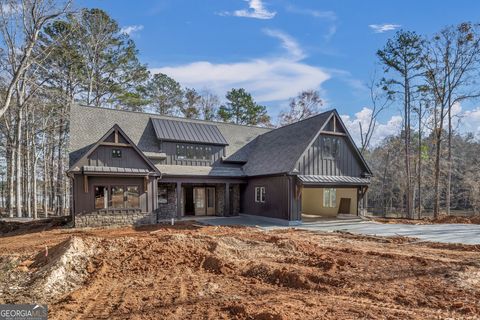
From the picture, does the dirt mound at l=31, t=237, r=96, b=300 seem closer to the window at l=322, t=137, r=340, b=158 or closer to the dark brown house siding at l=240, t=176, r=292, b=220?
the dark brown house siding at l=240, t=176, r=292, b=220

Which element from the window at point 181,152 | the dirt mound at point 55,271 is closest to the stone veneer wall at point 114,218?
the window at point 181,152

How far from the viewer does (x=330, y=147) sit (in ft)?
53.6

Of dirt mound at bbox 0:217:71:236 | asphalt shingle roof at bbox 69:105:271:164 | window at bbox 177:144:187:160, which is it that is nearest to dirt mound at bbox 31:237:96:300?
dirt mound at bbox 0:217:71:236

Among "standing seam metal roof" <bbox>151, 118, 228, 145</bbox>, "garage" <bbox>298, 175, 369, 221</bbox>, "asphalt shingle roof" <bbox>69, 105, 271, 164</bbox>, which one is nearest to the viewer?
"asphalt shingle roof" <bbox>69, 105, 271, 164</bbox>

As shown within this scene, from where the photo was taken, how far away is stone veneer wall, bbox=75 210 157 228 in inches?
509

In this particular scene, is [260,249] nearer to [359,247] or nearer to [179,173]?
[359,247]

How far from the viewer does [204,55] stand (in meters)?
19.9

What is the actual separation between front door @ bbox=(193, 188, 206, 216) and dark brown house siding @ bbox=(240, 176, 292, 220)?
239 centimetres

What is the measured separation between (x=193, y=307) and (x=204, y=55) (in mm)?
18189

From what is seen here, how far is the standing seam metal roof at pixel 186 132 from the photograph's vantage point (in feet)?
55.5

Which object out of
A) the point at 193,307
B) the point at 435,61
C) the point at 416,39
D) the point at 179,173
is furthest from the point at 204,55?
the point at 193,307

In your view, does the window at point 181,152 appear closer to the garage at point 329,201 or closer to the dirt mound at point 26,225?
the dirt mound at point 26,225

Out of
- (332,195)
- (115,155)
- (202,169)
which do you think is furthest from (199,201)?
(332,195)

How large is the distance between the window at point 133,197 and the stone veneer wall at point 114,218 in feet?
0.95
